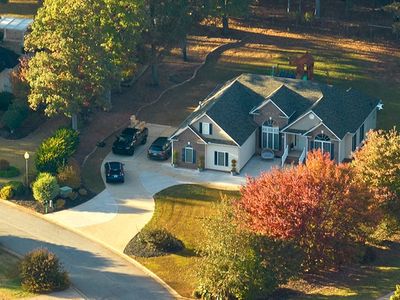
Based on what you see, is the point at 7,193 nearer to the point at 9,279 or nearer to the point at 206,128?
the point at 9,279

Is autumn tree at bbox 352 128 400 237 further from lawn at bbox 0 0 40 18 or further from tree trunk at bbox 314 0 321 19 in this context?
lawn at bbox 0 0 40 18

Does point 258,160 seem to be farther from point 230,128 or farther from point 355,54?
point 355,54

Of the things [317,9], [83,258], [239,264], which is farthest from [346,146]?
[317,9]

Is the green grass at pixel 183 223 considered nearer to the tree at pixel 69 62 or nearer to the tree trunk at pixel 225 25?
the tree at pixel 69 62

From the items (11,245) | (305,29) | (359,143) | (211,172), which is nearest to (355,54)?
(305,29)

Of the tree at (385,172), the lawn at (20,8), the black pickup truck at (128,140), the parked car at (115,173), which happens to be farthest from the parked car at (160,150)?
the lawn at (20,8)
